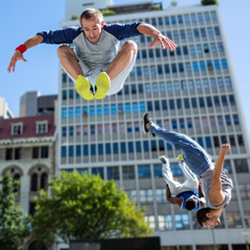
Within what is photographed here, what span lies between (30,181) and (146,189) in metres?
16.0

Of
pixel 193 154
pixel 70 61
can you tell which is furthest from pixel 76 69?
pixel 193 154

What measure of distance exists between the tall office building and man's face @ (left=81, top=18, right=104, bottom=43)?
38.9 metres

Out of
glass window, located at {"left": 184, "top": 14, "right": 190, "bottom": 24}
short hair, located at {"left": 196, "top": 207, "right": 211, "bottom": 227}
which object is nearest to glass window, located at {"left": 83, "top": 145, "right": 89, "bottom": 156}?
glass window, located at {"left": 184, "top": 14, "right": 190, "bottom": 24}

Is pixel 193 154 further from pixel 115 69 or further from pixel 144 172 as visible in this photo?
pixel 144 172

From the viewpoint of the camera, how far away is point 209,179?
6.77 meters

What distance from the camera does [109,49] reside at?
660 cm

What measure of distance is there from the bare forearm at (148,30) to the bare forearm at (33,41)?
2.00 metres

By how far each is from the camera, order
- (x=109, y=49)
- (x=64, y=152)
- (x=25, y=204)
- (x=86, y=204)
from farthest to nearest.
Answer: (x=64, y=152) < (x=25, y=204) < (x=86, y=204) < (x=109, y=49)

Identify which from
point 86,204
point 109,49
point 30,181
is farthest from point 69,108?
point 109,49

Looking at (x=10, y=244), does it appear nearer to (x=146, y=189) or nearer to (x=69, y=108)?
(x=146, y=189)

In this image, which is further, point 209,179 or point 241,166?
point 241,166

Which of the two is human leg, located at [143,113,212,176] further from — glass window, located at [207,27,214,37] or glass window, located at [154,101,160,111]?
glass window, located at [207,27,214,37]

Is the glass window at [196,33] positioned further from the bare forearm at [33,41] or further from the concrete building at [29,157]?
the bare forearm at [33,41]

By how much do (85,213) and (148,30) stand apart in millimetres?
24434
